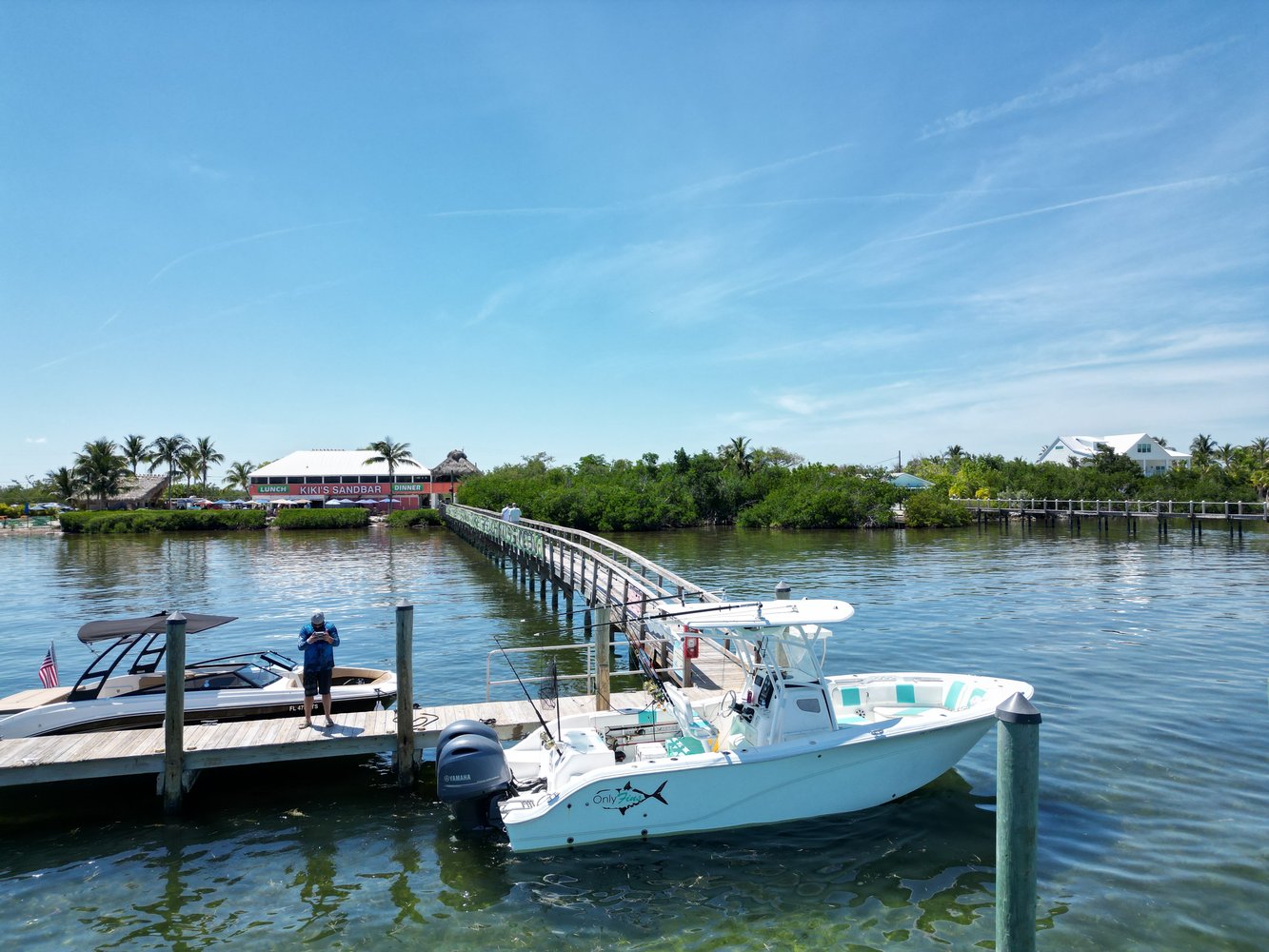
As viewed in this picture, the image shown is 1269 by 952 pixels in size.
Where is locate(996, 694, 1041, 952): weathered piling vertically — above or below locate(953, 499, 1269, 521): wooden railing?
below

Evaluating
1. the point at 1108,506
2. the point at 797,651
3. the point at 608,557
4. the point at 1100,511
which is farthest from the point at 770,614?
the point at 1108,506

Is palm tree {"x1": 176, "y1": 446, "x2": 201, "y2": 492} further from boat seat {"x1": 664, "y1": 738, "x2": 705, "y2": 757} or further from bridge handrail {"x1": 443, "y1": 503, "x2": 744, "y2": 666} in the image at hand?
boat seat {"x1": 664, "y1": 738, "x2": 705, "y2": 757}

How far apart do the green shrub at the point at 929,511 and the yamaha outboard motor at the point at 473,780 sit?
63.9 m

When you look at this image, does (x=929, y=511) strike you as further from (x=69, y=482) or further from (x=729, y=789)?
(x=69, y=482)

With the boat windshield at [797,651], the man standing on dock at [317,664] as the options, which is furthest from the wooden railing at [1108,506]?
the man standing on dock at [317,664]

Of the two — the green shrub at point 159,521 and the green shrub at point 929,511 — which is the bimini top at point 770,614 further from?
the green shrub at point 159,521

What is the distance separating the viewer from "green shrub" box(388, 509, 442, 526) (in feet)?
247

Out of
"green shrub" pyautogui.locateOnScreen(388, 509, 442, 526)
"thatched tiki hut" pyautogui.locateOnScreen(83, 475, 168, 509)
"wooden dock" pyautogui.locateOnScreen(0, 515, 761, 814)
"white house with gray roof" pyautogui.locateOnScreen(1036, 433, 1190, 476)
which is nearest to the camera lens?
"wooden dock" pyautogui.locateOnScreen(0, 515, 761, 814)

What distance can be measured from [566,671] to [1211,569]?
98.3 feet

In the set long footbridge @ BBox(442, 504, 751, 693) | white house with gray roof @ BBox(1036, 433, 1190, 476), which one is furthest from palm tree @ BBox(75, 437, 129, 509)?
white house with gray roof @ BBox(1036, 433, 1190, 476)

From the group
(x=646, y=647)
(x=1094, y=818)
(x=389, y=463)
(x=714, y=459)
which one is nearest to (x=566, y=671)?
(x=646, y=647)

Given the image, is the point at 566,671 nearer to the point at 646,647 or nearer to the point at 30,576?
the point at 646,647

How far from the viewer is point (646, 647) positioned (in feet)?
49.6

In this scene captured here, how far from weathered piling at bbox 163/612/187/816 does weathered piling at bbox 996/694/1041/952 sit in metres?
8.85
